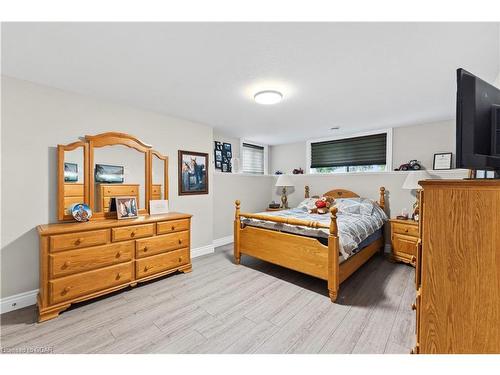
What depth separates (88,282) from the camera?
211 cm

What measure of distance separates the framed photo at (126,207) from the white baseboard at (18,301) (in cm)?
103

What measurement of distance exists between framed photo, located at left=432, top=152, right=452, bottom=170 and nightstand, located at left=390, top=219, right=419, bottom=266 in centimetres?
98

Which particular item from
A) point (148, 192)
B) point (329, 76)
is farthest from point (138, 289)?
point (329, 76)

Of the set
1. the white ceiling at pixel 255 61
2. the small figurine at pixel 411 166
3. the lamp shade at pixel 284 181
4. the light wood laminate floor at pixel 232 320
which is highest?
the white ceiling at pixel 255 61

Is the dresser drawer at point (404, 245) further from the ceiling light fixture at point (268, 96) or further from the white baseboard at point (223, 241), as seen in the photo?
the white baseboard at point (223, 241)

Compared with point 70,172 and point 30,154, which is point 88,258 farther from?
point 30,154

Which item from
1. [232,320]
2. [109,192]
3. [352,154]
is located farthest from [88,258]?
[352,154]

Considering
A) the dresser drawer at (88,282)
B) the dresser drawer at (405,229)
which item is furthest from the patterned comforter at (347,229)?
the dresser drawer at (88,282)

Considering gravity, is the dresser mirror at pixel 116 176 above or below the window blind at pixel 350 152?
below

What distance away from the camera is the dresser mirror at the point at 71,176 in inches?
89.6

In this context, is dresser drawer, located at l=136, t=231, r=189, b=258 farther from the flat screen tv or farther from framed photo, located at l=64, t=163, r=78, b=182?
the flat screen tv

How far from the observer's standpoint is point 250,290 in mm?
2461

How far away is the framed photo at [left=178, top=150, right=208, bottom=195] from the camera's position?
3.39 meters

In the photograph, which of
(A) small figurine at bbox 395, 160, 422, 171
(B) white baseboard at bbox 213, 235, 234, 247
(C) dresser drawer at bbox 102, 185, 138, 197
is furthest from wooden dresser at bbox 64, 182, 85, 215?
(A) small figurine at bbox 395, 160, 422, 171
